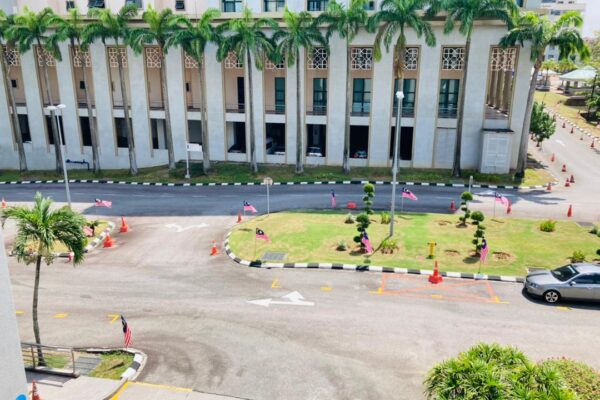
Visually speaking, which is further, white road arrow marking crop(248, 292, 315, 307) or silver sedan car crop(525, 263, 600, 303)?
white road arrow marking crop(248, 292, 315, 307)

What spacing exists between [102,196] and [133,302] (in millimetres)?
18603

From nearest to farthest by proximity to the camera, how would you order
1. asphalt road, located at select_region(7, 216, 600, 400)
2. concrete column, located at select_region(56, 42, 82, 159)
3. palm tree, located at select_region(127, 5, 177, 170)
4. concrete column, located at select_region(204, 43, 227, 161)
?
1. asphalt road, located at select_region(7, 216, 600, 400)
2. palm tree, located at select_region(127, 5, 177, 170)
3. concrete column, located at select_region(204, 43, 227, 161)
4. concrete column, located at select_region(56, 42, 82, 159)

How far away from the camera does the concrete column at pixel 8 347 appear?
37.0 feet

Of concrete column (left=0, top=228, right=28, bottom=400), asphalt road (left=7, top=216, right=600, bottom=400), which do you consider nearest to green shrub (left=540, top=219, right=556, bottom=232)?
asphalt road (left=7, top=216, right=600, bottom=400)

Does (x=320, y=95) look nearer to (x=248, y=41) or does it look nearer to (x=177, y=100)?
(x=248, y=41)

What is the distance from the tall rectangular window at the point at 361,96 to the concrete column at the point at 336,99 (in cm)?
185

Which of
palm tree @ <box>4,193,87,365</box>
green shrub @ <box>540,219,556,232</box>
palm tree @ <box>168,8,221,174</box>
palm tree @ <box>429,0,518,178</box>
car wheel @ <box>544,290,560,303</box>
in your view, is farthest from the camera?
palm tree @ <box>168,8,221,174</box>

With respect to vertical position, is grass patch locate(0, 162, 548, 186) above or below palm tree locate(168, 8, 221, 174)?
below

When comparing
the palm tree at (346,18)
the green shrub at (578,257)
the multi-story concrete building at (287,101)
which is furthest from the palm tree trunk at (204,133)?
the green shrub at (578,257)

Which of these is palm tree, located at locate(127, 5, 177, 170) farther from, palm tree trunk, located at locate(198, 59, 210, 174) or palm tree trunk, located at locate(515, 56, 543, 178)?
palm tree trunk, located at locate(515, 56, 543, 178)

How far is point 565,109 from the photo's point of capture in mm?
68062

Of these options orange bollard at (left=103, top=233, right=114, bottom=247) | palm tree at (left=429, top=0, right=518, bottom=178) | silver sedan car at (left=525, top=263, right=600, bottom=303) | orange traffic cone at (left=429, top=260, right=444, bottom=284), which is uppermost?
palm tree at (left=429, top=0, right=518, bottom=178)

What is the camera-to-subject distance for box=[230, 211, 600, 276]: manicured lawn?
24203mm

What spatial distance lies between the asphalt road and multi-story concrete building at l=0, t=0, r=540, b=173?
2092 cm
